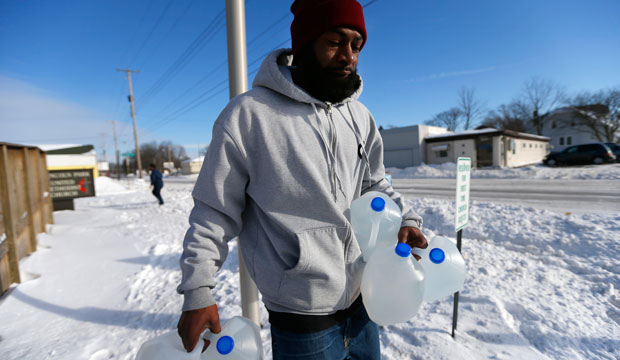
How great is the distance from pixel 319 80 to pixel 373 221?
2.35 ft

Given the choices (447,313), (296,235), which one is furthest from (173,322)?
(447,313)

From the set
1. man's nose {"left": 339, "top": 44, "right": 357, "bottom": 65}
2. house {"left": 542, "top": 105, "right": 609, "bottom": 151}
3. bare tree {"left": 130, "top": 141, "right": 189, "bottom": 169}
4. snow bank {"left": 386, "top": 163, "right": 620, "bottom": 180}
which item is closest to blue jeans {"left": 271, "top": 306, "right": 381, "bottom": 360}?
man's nose {"left": 339, "top": 44, "right": 357, "bottom": 65}

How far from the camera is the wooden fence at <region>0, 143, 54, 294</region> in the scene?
3.62 meters

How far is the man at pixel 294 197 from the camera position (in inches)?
41.6

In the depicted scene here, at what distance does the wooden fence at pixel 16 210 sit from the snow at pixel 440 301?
253 mm

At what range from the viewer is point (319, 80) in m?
1.24

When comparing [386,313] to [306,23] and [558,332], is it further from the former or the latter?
[558,332]

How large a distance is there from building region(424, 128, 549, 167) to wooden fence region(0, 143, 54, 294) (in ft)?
91.7

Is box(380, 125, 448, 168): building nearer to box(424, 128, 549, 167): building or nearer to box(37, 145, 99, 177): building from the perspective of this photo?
box(424, 128, 549, 167): building

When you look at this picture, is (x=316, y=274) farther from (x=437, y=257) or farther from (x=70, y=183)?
(x=70, y=183)

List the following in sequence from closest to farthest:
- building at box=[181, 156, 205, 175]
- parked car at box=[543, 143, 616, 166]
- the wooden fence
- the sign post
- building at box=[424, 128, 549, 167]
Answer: the sign post → the wooden fence → parked car at box=[543, 143, 616, 166] → building at box=[424, 128, 549, 167] → building at box=[181, 156, 205, 175]

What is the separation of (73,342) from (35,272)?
2239 millimetres

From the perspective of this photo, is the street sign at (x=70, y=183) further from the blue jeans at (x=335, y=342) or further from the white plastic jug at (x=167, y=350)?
the blue jeans at (x=335, y=342)

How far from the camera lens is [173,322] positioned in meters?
2.88
